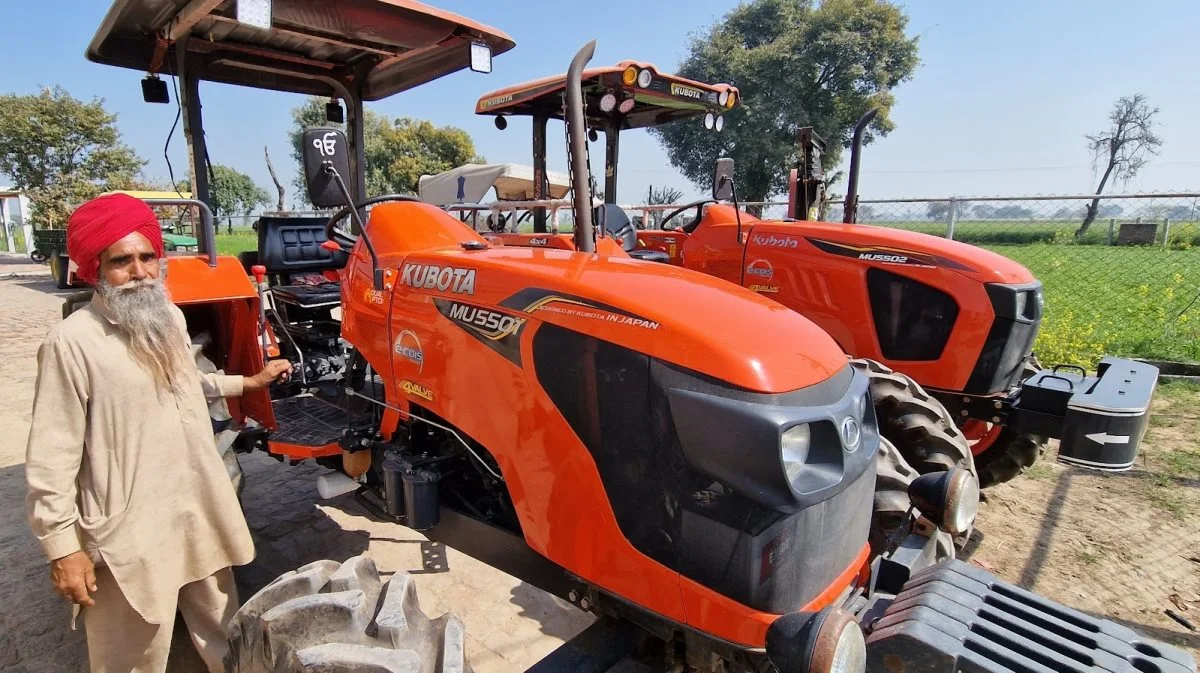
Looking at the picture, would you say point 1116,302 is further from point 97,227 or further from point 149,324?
point 97,227

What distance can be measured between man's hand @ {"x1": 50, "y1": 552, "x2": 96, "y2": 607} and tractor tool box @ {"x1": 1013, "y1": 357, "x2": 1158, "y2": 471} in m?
3.36

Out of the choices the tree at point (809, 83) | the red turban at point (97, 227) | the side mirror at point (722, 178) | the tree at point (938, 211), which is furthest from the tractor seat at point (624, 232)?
the tree at point (809, 83)

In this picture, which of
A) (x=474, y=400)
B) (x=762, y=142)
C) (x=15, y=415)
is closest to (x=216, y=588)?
(x=474, y=400)

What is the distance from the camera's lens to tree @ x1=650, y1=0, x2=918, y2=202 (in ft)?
81.2

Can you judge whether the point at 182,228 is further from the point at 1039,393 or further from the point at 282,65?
the point at 1039,393

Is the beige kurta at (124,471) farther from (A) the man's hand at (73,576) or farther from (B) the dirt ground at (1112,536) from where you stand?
(B) the dirt ground at (1112,536)

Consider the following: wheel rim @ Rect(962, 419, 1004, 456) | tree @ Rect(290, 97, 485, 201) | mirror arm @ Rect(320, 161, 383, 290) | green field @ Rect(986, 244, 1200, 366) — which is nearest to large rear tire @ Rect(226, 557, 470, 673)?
mirror arm @ Rect(320, 161, 383, 290)

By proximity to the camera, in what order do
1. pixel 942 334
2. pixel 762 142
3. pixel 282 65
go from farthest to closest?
1. pixel 762 142
2. pixel 282 65
3. pixel 942 334

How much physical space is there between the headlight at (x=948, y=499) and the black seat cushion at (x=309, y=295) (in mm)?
3307

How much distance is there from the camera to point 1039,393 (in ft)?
9.63

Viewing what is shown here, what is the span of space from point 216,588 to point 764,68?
2691 cm

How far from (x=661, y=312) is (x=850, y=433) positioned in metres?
0.49

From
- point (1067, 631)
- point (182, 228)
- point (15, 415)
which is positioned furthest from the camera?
point (182, 228)

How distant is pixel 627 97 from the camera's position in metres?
4.57
